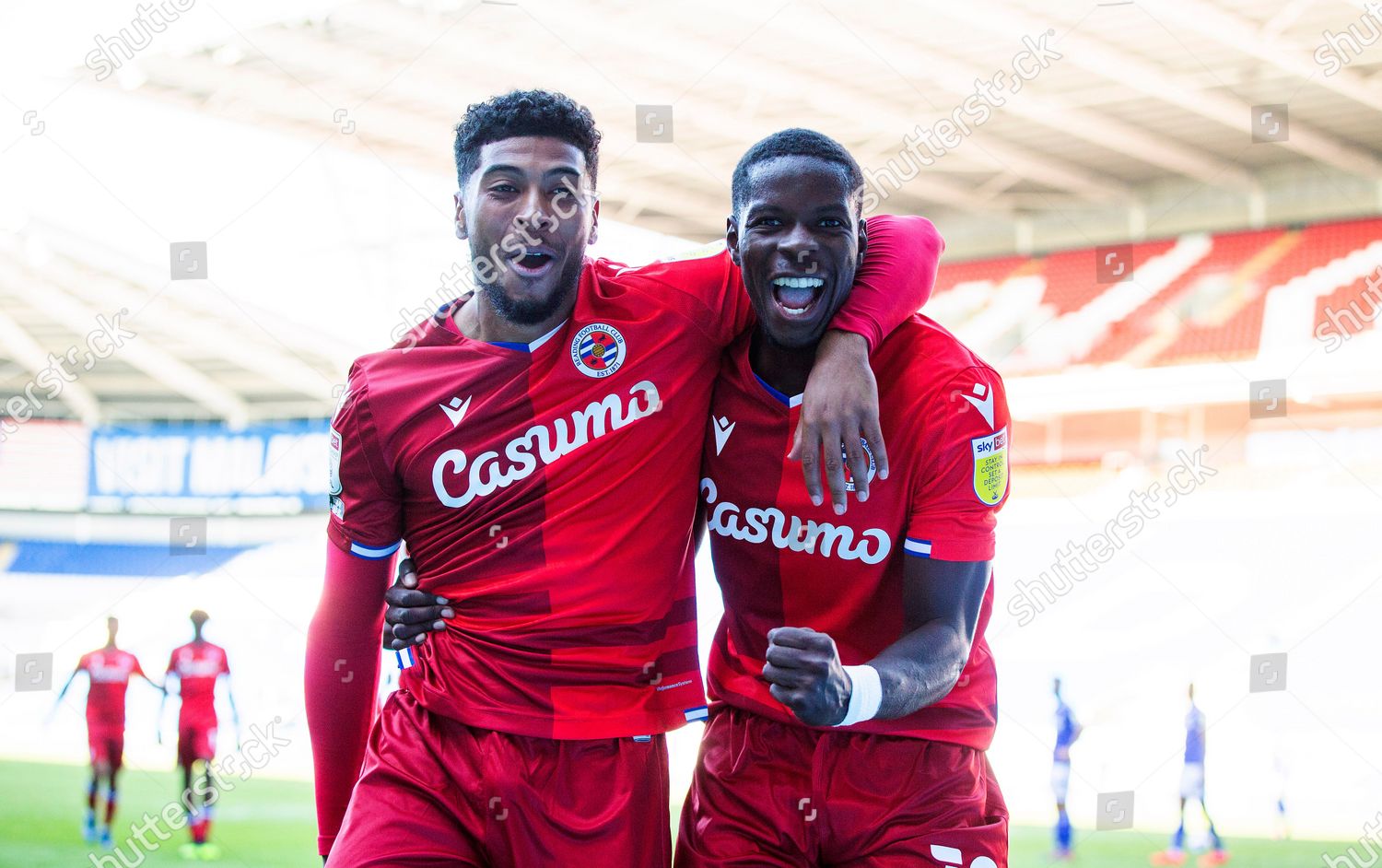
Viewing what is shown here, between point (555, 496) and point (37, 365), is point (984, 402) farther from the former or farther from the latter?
point (37, 365)

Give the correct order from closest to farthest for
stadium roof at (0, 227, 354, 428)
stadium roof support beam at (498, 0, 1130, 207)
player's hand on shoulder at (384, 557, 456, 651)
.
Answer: player's hand on shoulder at (384, 557, 456, 651) < stadium roof support beam at (498, 0, 1130, 207) < stadium roof at (0, 227, 354, 428)

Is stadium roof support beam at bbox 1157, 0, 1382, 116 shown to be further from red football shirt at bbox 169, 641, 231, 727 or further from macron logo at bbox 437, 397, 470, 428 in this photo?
macron logo at bbox 437, 397, 470, 428

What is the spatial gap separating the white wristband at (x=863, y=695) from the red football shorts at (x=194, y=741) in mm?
7266

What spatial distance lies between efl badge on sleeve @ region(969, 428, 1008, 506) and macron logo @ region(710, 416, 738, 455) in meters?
0.44

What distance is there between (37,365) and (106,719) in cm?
1076

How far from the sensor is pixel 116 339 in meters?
15.3

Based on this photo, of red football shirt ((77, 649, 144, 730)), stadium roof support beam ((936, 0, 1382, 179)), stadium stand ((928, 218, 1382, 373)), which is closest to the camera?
red football shirt ((77, 649, 144, 730))

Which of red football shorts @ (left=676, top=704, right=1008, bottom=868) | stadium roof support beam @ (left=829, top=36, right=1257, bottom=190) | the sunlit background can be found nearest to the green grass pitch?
the sunlit background

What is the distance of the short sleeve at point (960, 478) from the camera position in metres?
1.99

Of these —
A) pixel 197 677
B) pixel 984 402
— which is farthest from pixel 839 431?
pixel 197 677

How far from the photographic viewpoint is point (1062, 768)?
771 cm

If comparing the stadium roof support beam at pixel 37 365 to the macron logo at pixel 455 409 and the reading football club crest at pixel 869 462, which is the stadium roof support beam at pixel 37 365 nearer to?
the macron logo at pixel 455 409

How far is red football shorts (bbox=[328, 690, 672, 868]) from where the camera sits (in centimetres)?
199

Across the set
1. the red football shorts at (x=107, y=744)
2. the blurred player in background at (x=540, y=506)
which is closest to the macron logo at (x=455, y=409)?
the blurred player in background at (x=540, y=506)
